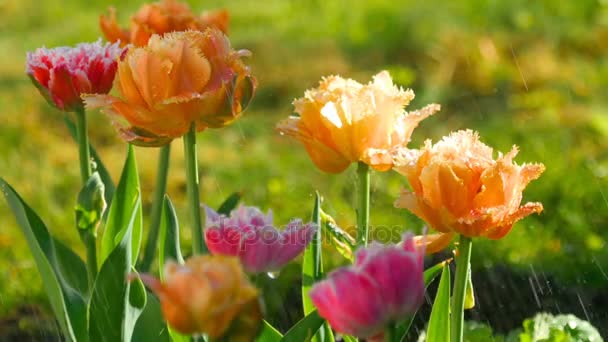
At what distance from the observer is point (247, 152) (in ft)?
13.9

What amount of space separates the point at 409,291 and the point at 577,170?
8.70 feet

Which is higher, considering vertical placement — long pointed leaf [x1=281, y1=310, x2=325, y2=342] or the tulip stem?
the tulip stem

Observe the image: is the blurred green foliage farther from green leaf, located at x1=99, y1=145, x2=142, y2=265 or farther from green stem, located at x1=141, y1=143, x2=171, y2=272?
green leaf, located at x1=99, y1=145, x2=142, y2=265

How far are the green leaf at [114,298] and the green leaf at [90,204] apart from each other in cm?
13

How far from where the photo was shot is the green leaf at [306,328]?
1289 mm

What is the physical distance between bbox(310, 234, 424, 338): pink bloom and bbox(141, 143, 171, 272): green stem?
1.06 metres

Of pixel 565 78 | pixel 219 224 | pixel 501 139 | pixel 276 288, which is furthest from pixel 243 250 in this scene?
pixel 565 78

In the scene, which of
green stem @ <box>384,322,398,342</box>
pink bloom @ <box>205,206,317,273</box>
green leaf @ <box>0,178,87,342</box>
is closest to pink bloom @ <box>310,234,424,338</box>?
green stem @ <box>384,322,398,342</box>

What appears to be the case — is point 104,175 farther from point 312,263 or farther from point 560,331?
point 560,331

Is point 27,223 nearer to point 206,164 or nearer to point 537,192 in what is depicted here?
point 537,192

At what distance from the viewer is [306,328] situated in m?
1.31

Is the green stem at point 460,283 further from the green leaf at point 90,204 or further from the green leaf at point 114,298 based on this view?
the green leaf at point 90,204

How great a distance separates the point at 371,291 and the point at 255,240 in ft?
0.85

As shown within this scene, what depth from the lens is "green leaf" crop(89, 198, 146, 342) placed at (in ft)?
4.70
